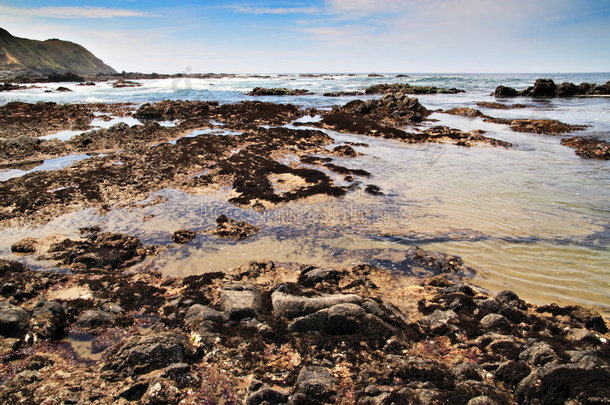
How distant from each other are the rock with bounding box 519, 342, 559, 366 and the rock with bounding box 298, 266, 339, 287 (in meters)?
3.58

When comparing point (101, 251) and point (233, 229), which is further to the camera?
point (233, 229)

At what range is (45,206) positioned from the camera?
415 inches

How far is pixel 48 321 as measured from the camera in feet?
16.7

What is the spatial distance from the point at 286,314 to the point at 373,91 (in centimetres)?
6766

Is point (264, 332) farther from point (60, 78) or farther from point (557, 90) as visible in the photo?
point (60, 78)

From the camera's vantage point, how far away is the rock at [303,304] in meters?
5.39

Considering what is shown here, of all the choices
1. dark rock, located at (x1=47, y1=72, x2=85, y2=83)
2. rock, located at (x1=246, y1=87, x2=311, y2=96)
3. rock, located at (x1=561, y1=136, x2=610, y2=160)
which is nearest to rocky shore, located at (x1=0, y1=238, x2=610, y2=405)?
rock, located at (x1=561, y1=136, x2=610, y2=160)

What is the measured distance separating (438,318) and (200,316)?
441 centimetres

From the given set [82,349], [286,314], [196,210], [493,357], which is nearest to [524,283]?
[493,357]

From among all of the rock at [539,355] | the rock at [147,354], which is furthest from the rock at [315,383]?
the rock at [539,355]

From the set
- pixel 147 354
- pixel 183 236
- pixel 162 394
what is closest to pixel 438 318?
pixel 162 394

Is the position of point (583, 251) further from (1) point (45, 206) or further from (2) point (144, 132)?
(2) point (144, 132)

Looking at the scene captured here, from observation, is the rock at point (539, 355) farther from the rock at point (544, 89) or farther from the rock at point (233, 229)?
the rock at point (544, 89)

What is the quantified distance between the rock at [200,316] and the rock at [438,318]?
3748 mm
